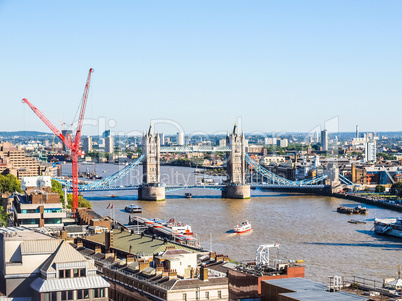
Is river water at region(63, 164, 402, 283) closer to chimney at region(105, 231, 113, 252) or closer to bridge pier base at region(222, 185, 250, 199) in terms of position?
bridge pier base at region(222, 185, 250, 199)

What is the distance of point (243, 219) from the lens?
45.7 m

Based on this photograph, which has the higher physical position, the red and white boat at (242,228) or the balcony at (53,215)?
the balcony at (53,215)

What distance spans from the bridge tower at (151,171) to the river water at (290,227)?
1098 millimetres

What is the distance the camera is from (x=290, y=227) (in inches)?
1635

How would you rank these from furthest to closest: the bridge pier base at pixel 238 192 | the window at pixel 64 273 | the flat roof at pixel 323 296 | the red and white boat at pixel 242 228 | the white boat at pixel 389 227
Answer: the bridge pier base at pixel 238 192 < the white boat at pixel 389 227 < the red and white boat at pixel 242 228 < the window at pixel 64 273 < the flat roof at pixel 323 296

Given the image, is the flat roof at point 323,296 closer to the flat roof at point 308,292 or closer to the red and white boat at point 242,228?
the flat roof at point 308,292

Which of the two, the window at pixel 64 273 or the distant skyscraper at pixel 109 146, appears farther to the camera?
the distant skyscraper at pixel 109 146

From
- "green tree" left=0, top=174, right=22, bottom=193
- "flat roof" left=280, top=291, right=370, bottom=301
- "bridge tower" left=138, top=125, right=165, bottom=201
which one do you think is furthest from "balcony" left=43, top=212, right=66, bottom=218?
"bridge tower" left=138, top=125, right=165, bottom=201

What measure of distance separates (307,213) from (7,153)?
42256 mm

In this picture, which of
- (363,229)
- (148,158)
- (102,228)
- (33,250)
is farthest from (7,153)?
(33,250)

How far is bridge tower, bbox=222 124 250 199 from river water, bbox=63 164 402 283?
1.05 metres

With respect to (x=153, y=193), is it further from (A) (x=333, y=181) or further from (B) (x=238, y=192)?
(A) (x=333, y=181)

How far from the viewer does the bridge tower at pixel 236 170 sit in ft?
204

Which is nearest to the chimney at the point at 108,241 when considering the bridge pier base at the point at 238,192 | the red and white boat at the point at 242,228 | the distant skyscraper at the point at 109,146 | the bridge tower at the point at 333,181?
the red and white boat at the point at 242,228
